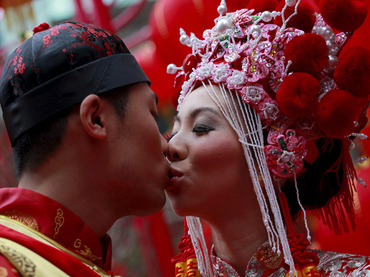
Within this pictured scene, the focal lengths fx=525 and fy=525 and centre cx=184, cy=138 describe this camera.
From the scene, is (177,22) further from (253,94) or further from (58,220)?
(58,220)

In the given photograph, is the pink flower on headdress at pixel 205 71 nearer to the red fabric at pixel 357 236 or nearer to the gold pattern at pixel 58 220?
the gold pattern at pixel 58 220

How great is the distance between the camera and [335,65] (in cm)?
198

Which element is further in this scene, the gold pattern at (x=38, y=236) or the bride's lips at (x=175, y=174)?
the bride's lips at (x=175, y=174)

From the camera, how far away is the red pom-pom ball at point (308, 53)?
1.89 meters

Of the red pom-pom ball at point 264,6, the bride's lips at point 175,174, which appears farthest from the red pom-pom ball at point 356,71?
the bride's lips at point 175,174

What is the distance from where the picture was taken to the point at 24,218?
1.44 m

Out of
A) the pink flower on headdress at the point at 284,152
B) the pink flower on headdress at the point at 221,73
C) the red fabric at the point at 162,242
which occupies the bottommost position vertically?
the red fabric at the point at 162,242

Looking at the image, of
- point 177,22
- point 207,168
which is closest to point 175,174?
point 207,168

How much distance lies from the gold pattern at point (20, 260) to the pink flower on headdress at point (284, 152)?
98 cm

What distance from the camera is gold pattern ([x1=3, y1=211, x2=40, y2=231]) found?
1.43 meters

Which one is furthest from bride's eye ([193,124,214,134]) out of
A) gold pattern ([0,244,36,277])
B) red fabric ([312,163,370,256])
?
red fabric ([312,163,370,256])

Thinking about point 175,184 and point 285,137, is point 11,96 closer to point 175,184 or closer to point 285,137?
point 175,184

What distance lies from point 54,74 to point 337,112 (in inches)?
38.6

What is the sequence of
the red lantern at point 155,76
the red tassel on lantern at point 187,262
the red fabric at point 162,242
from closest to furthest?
the red tassel on lantern at point 187,262 < the red lantern at point 155,76 < the red fabric at point 162,242
